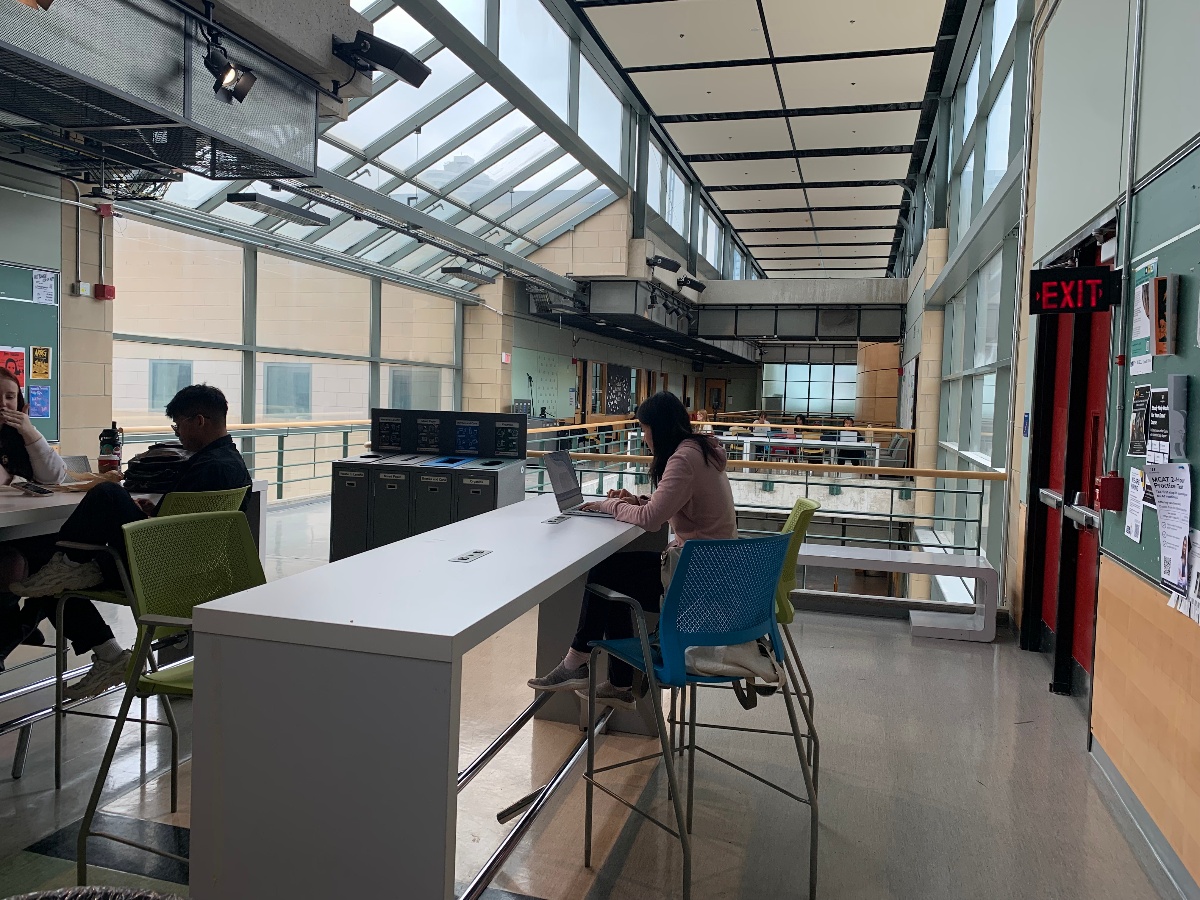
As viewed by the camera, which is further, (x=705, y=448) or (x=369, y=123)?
(x=369, y=123)

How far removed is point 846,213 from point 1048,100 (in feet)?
40.2

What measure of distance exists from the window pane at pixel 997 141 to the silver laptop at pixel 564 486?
14.4 ft

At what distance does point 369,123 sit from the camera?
7887 millimetres

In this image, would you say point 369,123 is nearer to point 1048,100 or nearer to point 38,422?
point 38,422

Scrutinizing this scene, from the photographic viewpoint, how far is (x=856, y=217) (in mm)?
16234

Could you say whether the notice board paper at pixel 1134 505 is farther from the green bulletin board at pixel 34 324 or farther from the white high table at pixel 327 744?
the green bulletin board at pixel 34 324

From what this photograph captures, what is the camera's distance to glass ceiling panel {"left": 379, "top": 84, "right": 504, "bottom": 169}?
841 centimetres

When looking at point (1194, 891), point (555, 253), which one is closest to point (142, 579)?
point (1194, 891)

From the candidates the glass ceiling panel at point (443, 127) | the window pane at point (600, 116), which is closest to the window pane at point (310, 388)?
the glass ceiling panel at point (443, 127)

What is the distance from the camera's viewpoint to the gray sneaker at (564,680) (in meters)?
2.50

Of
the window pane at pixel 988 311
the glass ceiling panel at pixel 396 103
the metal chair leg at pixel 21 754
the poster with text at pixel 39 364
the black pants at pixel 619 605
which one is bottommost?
the metal chair leg at pixel 21 754

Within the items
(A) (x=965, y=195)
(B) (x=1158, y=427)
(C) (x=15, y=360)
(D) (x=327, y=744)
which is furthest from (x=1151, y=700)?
(A) (x=965, y=195)

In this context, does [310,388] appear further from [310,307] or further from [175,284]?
[175,284]

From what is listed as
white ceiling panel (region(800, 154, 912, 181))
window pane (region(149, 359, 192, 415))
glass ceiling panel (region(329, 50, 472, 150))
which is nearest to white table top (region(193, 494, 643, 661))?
glass ceiling panel (region(329, 50, 472, 150))
